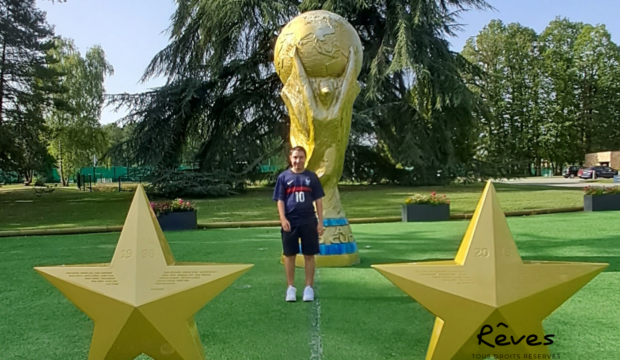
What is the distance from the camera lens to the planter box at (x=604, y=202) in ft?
44.8

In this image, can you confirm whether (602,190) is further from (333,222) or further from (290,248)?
(290,248)

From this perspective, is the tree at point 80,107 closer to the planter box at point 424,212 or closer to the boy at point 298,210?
the planter box at point 424,212

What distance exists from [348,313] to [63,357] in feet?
7.67

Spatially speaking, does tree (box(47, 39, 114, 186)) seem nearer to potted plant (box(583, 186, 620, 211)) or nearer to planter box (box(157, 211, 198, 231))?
planter box (box(157, 211, 198, 231))

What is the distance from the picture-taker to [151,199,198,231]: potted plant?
11898 millimetres

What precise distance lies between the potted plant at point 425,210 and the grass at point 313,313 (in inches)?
149

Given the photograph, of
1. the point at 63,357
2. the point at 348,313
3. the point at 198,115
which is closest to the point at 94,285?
the point at 63,357

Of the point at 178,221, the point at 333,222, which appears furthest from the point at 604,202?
the point at 178,221

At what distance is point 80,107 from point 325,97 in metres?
34.0

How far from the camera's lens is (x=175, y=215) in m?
12.0

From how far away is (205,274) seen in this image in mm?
3059

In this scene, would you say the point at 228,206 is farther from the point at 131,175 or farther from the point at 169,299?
the point at 169,299

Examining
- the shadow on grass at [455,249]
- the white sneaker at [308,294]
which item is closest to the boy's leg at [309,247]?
the white sneaker at [308,294]

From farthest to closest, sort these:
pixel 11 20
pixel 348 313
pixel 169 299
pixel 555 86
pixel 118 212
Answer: pixel 555 86 < pixel 11 20 < pixel 118 212 < pixel 348 313 < pixel 169 299
